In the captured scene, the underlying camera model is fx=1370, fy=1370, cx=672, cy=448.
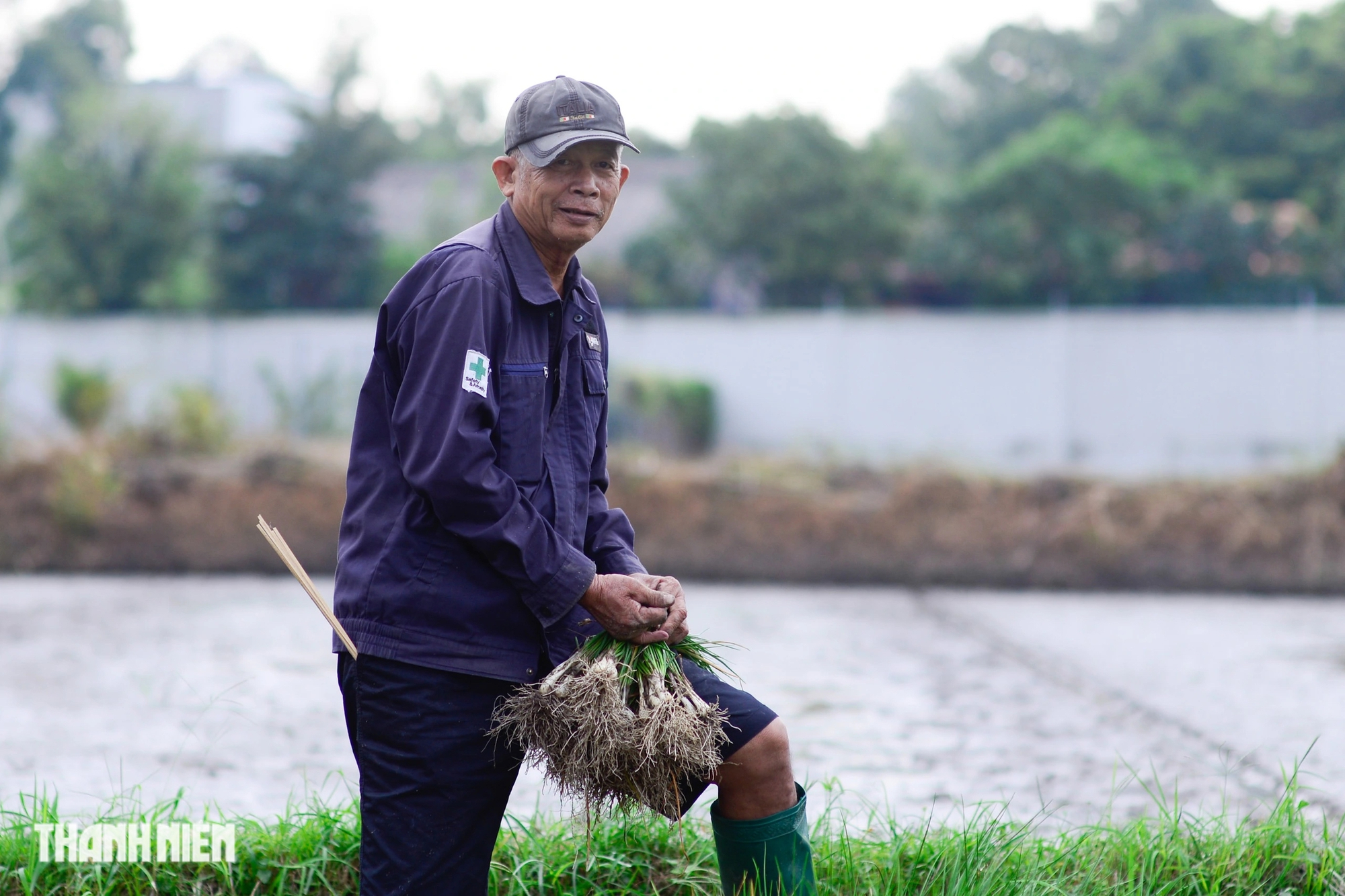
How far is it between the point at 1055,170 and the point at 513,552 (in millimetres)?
21097

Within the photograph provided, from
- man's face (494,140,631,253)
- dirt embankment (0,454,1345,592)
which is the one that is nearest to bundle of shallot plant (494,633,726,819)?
man's face (494,140,631,253)

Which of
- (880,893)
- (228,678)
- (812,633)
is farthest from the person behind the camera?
(812,633)

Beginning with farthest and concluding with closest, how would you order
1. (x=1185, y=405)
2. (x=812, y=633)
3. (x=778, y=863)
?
1. (x=1185, y=405)
2. (x=812, y=633)
3. (x=778, y=863)

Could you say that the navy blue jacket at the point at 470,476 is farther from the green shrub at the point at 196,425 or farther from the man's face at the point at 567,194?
the green shrub at the point at 196,425

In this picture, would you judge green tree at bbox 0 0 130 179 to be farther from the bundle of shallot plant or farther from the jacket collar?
the bundle of shallot plant

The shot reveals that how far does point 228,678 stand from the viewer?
251 inches

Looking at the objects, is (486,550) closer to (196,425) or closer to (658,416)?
(196,425)

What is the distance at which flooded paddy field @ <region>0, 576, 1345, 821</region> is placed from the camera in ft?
15.5

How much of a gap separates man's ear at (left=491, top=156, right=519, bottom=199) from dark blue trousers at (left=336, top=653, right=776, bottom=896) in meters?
0.98

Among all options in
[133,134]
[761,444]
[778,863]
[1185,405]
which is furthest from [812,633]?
[133,134]

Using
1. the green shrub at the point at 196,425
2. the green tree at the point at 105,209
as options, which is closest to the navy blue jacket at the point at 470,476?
the green shrub at the point at 196,425

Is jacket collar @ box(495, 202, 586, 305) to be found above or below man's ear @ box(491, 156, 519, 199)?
below

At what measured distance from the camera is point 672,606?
2.71 metres

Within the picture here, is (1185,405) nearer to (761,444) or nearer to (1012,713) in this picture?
(761,444)
